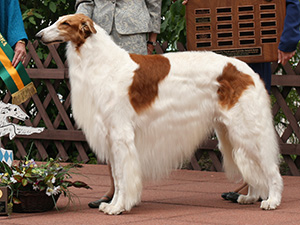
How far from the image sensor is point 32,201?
475 centimetres

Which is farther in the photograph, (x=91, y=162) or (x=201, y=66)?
(x=91, y=162)

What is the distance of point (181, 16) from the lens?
7750 mm

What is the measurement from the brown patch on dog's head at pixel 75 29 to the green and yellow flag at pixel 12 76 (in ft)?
2.03

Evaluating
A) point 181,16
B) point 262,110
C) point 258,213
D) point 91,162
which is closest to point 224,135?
point 262,110

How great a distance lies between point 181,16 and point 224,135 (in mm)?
2887

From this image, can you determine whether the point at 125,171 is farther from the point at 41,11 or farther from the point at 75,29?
the point at 41,11

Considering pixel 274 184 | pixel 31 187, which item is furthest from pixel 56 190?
pixel 274 184

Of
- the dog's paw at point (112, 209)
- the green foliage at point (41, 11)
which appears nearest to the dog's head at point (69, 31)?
the dog's paw at point (112, 209)

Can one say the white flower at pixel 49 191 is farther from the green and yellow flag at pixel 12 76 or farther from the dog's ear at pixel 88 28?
the dog's ear at pixel 88 28

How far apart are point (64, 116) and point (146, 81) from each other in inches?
154

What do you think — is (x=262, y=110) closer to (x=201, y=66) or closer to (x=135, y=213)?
(x=201, y=66)

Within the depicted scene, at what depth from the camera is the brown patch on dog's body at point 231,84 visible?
4.88 metres

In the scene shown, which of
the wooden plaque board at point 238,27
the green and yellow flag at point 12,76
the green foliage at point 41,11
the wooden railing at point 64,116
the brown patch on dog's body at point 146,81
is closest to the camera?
the brown patch on dog's body at point 146,81

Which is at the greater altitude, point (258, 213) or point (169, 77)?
point (169, 77)
